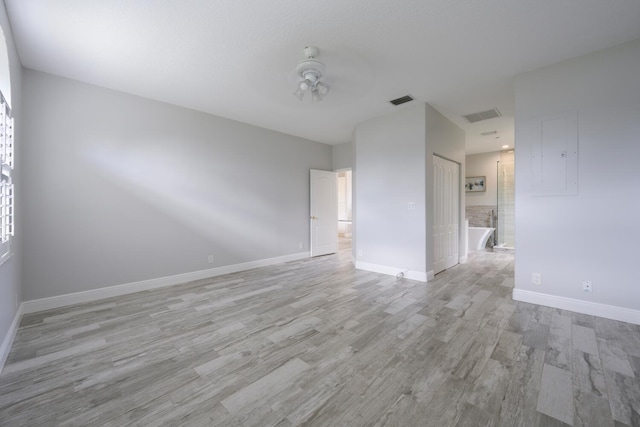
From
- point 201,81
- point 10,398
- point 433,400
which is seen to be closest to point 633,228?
point 433,400

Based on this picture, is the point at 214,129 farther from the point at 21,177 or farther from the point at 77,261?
the point at 77,261

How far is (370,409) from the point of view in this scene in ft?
4.96

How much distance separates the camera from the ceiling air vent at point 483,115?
4417 millimetres

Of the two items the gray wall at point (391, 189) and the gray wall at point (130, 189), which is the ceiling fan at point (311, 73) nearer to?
the gray wall at point (391, 189)

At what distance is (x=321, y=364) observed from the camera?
195 centimetres

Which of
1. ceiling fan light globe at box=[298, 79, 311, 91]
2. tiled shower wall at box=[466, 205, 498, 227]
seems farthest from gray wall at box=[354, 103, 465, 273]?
tiled shower wall at box=[466, 205, 498, 227]

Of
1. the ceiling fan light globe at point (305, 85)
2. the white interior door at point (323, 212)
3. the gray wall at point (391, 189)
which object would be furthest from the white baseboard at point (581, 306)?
the white interior door at point (323, 212)

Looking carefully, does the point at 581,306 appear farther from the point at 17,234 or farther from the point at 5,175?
the point at 17,234

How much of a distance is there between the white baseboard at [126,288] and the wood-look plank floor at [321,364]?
16cm

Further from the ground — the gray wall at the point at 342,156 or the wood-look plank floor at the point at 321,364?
the gray wall at the point at 342,156

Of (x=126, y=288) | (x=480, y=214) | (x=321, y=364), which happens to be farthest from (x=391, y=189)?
(x=480, y=214)

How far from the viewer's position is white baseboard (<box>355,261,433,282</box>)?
409 centimetres

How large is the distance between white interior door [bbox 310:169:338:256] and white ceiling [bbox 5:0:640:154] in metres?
2.71

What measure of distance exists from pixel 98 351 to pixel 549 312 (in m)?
4.57
